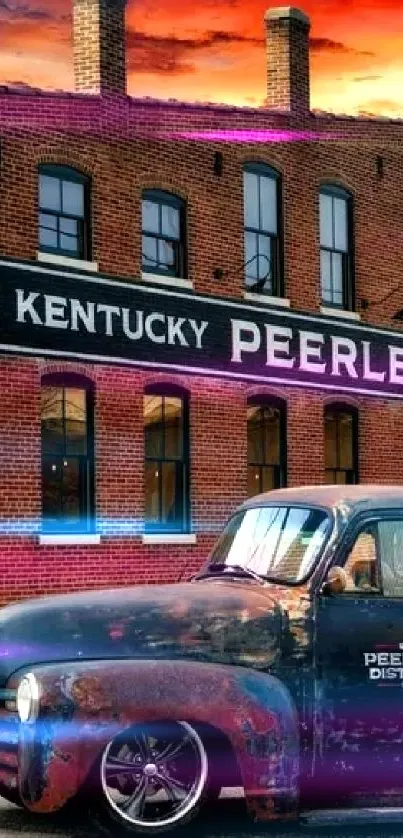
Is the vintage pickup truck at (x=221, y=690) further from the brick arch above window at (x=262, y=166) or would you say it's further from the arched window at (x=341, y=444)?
the arched window at (x=341, y=444)

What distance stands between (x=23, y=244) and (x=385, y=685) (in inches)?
495

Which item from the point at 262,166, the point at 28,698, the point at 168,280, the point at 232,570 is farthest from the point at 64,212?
the point at 28,698

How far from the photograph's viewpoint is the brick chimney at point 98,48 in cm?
2019

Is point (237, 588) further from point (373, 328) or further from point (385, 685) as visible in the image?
point (373, 328)

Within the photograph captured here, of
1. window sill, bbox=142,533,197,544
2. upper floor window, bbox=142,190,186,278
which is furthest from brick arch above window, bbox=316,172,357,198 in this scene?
window sill, bbox=142,533,197,544

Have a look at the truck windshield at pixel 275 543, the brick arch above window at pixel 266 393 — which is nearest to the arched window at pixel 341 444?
the brick arch above window at pixel 266 393

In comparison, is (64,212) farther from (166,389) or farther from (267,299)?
(267,299)

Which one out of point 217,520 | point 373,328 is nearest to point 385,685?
point 217,520

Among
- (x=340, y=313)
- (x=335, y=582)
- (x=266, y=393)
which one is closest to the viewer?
(x=335, y=582)

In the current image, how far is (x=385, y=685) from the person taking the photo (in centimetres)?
696

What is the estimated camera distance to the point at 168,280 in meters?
20.6

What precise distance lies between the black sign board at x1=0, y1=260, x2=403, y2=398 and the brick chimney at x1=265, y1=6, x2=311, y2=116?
368 cm

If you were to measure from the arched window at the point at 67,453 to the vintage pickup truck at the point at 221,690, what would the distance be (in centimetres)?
1173

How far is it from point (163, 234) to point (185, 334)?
1.51 meters
